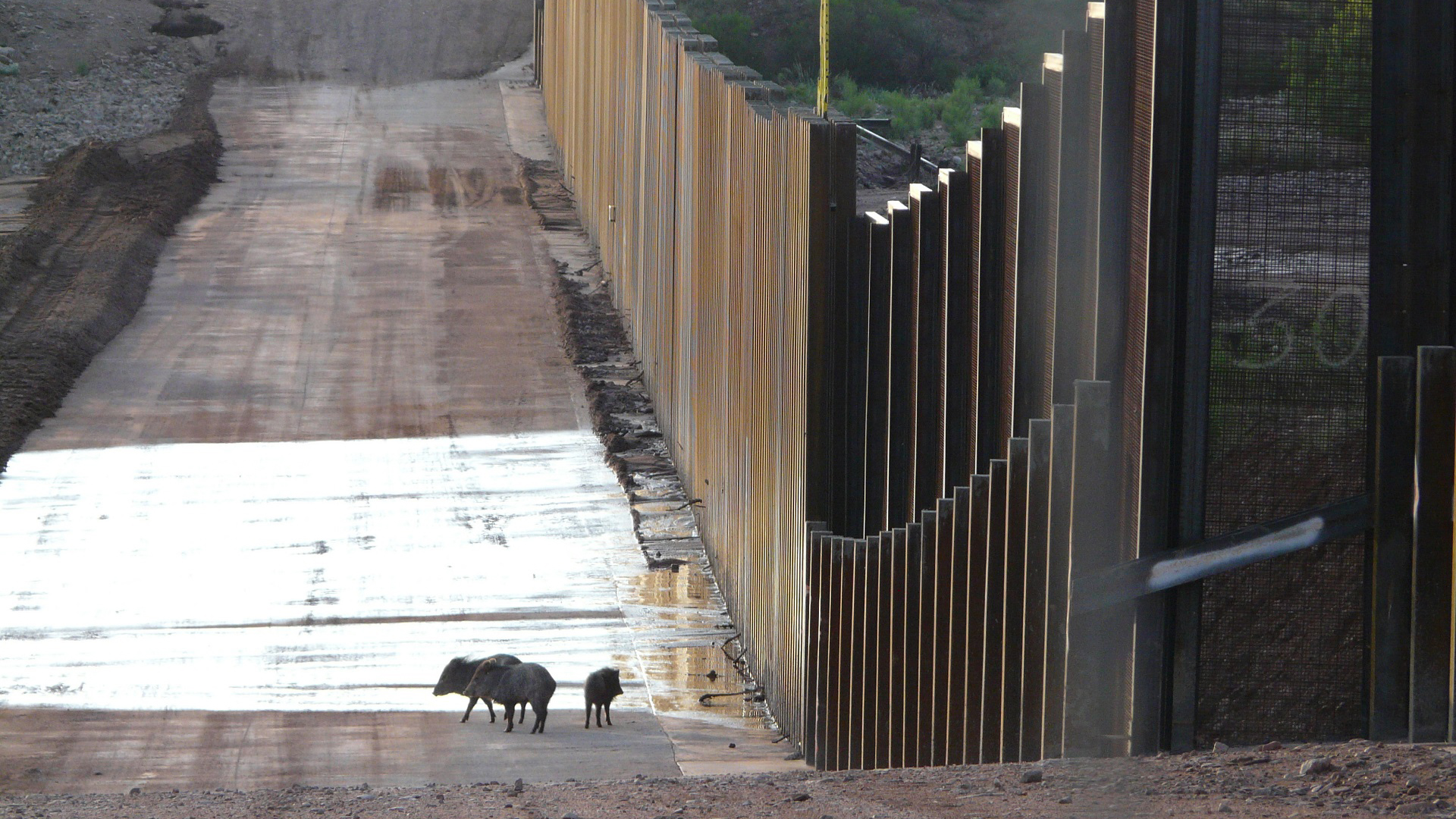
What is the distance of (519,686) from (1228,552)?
5266 mm

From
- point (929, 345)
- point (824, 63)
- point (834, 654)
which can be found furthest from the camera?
point (824, 63)

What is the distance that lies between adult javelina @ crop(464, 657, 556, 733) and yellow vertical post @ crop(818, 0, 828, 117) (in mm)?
3916

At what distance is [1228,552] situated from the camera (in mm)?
5465

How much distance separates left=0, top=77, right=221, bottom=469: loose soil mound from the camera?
1852 cm

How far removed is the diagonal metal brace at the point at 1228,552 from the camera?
543 cm

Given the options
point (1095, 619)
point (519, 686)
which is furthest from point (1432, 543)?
point (519, 686)

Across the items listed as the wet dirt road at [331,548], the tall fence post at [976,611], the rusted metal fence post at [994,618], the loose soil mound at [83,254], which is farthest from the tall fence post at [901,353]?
the loose soil mound at [83,254]

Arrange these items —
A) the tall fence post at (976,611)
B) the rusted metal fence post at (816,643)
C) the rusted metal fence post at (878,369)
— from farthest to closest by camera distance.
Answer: the rusted metal fence post at (816,643)
the rusted metal fence post at (878,369)
the tall fence post at (976,611)

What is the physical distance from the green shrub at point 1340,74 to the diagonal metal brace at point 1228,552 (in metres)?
1.16

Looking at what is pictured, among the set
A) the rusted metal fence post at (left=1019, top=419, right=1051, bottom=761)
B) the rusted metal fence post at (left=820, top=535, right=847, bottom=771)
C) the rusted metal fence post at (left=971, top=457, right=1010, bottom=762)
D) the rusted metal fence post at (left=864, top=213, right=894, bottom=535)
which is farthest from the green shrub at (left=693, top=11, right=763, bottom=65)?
the rusted metal fence post at (left=1019, top=419, right=1051, bottom=761)

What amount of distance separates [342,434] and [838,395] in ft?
28.6

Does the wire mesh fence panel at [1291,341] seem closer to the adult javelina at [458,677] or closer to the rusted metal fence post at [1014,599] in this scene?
the rusted metal fence post at [1014,599]

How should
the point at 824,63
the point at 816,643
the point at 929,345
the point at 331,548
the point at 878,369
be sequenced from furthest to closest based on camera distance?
the point at 331,548 → the point at 824,63 → the point at 816,643 → the point at 878,369 → the point at 929,345

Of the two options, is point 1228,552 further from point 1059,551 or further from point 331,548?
point 331,548
